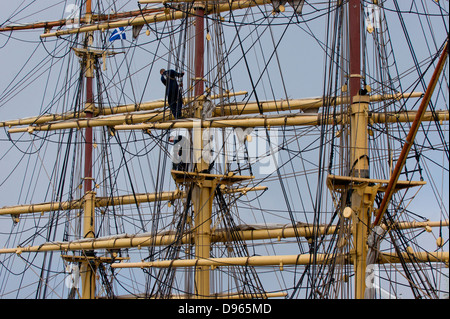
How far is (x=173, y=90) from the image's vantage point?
31469 millimetres

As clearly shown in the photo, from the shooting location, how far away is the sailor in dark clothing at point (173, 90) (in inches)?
1232

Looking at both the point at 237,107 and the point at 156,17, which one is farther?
the point at 156,17

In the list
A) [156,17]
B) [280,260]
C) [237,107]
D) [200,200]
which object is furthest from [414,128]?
[156,17]

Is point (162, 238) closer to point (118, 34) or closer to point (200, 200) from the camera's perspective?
point (200, 200)

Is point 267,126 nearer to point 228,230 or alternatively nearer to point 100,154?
point 228,230

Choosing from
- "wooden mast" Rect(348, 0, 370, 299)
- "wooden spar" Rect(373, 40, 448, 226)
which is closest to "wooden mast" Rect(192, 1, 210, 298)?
"wooden mast" Rect(348, 0, 370, 299)

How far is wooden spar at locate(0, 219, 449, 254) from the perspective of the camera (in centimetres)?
3072

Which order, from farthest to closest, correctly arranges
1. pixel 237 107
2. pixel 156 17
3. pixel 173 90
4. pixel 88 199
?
pixel 88 199, pixel 156 17, pixel 237 107, pixel 173 90

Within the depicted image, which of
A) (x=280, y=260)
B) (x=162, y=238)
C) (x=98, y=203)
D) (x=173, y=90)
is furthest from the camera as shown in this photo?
(x=98, y=203)

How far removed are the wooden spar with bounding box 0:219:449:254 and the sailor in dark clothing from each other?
3649 millimetres

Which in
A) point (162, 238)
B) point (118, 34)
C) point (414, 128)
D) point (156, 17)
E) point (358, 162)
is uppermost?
point (118, 34)

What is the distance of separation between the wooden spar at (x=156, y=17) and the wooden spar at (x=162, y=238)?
654 centimetres

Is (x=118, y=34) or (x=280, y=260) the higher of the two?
(x=118, y=34)

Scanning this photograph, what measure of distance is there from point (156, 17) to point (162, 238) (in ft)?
26.5
